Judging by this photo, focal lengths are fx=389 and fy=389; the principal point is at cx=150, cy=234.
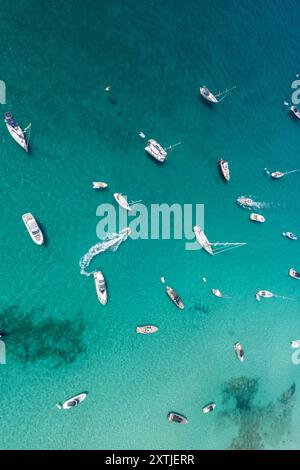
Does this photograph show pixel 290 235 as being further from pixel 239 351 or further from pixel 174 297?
pixel 174 297

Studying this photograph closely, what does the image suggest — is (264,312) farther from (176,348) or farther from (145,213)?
(145,213)

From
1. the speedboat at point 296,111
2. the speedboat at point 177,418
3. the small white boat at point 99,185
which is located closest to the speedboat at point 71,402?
the speedboat at point 177,418

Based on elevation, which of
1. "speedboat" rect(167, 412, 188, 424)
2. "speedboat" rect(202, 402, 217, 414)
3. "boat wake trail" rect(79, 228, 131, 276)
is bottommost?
"speedboat" rect(167, 412, 188, 424)

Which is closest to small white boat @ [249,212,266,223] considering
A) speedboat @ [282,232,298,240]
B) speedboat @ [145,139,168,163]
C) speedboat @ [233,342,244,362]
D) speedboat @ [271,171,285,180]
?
speedboat @ [282,232,298,240]

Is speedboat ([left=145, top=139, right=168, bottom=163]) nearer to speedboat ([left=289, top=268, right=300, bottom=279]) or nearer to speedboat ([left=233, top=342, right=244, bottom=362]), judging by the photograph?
speedboat ([left=289, top=268, right=300, bottom=279])

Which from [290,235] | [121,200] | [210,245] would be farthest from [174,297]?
[290,235]

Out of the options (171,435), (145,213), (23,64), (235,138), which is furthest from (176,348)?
(23,64)

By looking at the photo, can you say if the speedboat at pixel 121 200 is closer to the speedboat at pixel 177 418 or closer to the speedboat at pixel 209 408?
the speedboat at pixel 177 418
